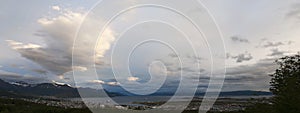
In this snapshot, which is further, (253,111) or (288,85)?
(253,111)

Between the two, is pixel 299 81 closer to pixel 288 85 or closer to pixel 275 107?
pixel 288 85

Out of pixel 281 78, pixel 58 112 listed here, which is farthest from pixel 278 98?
pixel 58 112

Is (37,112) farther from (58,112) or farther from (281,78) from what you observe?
(281,78)

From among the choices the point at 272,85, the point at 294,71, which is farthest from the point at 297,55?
the point at 272,85

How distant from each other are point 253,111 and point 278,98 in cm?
755

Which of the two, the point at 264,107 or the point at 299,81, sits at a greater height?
the point at 299,81

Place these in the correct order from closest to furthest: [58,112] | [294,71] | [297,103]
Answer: [297,103] → [294,71] → [58,112]

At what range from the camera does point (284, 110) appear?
32500 millimetres

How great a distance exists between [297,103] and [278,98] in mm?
4267

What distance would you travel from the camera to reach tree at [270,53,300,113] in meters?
31.2

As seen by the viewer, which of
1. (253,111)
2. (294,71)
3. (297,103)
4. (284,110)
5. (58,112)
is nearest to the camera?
(297,103)

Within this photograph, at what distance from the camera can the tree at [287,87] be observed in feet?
102

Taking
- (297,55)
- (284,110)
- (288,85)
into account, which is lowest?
(284,110)

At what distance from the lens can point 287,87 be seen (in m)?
33.5
